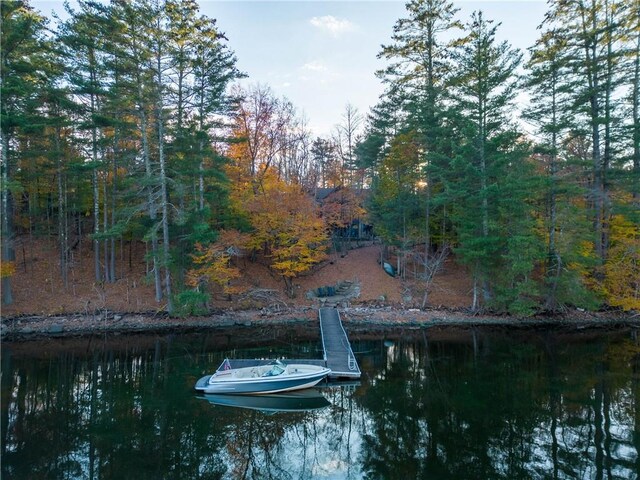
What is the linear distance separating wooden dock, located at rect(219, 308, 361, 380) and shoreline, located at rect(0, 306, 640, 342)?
2.15 m

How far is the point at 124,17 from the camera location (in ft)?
50.8

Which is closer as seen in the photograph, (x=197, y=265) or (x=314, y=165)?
(x=197, y=265)

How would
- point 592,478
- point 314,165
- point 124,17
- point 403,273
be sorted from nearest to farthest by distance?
1. point 592,478
2. point 124,17
3. point 403,273
4. point 314,165

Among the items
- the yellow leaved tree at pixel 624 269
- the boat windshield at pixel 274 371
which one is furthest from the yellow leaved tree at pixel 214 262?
the yellow leaved tree at pixel 624 269

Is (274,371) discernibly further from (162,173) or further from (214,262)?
(162,173)

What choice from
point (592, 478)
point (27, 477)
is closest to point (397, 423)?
point (592, 478)

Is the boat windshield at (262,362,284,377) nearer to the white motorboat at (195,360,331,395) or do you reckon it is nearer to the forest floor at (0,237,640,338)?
the white motorboat at (195,360,331,395)

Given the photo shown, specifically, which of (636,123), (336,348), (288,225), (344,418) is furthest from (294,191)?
(636,123)

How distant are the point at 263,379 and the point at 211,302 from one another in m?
10.0

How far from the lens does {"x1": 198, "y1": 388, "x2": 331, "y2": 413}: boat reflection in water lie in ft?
33.0

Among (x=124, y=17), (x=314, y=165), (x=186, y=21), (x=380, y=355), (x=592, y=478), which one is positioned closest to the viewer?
(x=592, y=478)

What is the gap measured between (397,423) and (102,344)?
42.1 feet

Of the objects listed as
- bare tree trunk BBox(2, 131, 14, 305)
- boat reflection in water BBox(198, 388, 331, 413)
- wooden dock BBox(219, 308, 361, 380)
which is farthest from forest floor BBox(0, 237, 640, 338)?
boat reflection in water BBox(198, 388, 331, 413)

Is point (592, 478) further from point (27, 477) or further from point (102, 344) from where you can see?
point (102, 344)
